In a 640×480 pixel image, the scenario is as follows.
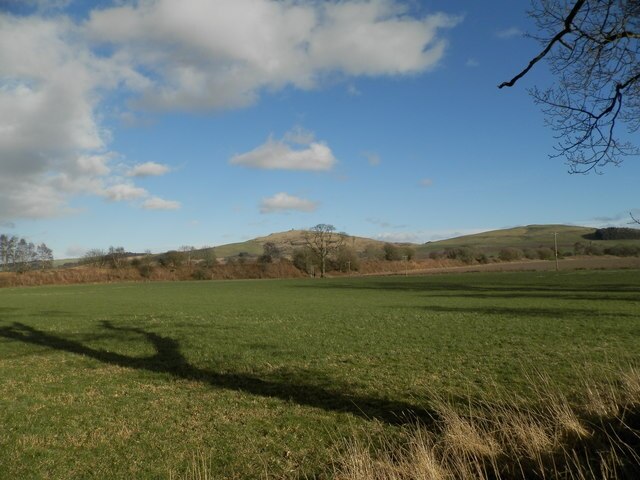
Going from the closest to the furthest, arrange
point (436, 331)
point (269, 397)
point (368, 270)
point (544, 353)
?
point (269, 397), point (544, 353), point (436, 331), point (368, 270)

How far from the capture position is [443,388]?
30.0 feet

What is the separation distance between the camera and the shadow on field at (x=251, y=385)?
25.7 ft

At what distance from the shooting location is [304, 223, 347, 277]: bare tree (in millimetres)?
98188

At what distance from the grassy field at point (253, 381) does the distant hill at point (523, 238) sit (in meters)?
116

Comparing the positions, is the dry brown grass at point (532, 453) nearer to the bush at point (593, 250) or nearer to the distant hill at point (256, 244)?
the bush at point (593, 250)

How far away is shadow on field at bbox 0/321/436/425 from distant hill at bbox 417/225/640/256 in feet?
396

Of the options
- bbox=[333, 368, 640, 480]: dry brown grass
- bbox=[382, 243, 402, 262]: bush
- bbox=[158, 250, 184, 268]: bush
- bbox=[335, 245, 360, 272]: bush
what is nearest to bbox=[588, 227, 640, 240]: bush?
bbox=[382, 243, 402, 262]: bush

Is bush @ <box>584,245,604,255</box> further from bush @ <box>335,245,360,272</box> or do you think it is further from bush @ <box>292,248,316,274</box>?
→ bush @ <box>292,248,316,274</box>

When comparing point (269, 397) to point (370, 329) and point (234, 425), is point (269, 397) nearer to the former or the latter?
point (234, 425)

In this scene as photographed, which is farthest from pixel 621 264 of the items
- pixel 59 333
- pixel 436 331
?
pixel 59 333

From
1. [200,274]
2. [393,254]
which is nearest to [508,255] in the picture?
[393,254]

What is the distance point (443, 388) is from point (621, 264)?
83587 mm

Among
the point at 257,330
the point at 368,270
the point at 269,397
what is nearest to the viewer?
the point at 269,397

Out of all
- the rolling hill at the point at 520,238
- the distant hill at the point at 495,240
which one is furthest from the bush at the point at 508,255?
the rolling hill at the point at 520,238
